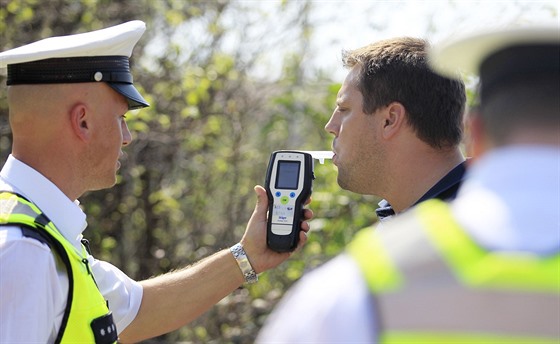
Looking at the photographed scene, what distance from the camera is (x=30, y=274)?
2.39 metres

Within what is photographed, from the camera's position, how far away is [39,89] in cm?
275

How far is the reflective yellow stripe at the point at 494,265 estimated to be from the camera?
4.11ft

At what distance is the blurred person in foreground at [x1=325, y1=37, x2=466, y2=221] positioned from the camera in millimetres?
3145

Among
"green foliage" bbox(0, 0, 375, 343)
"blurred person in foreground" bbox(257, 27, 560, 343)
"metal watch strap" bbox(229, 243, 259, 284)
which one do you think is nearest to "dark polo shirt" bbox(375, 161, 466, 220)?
"metal watch strap" bbox(229, 243, 259, 284)

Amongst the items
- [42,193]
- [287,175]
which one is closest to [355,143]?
[287,175]

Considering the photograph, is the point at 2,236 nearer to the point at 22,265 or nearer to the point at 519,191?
the point at 22,265

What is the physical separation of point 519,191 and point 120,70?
1944 millimetres

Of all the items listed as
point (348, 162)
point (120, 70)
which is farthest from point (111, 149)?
point (348, 162)

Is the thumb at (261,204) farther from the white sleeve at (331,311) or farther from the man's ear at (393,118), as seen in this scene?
the white sleeve at (331,311)

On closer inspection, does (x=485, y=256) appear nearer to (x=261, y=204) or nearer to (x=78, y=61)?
(x=78, y=61)

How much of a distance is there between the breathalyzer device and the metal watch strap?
13 cm

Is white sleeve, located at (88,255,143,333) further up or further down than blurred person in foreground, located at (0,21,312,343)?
further down

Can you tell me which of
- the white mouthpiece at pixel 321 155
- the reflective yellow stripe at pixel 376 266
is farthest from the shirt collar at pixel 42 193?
the reflective yellow stripe at pixel 376 266

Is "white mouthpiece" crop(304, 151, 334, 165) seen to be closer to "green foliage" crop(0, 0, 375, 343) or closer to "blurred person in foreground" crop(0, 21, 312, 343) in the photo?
"blurred person in foreground" crop(0, 21, 312, 343)
